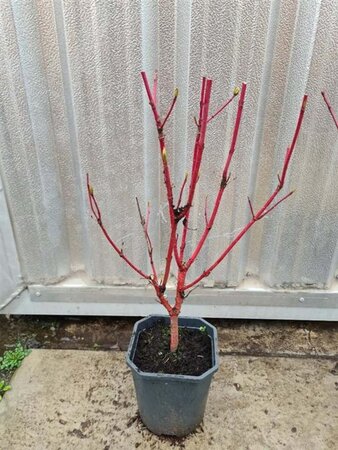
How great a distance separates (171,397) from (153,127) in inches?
43.7

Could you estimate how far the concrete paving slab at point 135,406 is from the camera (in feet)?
5.27

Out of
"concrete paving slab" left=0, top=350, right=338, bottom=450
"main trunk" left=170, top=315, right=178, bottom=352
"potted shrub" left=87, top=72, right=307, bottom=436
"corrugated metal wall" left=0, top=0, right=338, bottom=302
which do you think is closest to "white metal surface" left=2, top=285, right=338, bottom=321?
"corrugated metal wall" left=0, top=0, right=338, bottom=302

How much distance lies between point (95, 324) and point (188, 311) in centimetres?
57

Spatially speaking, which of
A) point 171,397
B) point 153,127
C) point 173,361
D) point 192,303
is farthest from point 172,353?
point 153,127

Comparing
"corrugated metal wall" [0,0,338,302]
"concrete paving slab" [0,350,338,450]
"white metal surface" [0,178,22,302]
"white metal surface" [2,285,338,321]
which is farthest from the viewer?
"white metal surface" [2,285,338,321]

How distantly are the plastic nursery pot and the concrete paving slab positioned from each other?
79 mm

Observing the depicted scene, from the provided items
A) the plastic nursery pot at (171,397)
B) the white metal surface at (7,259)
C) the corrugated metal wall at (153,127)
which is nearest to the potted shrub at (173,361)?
the plastic nursery pot at (171,397)

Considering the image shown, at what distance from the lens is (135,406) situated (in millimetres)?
1749

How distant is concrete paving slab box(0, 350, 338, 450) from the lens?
1.61 metres

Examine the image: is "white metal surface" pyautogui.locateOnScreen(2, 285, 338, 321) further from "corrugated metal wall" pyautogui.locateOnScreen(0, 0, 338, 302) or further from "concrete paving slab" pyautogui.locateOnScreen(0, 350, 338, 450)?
"concrete paving slab" pyautogui.locateOnScreen(0, 350, 338, 450)

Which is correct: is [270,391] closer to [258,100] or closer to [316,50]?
[258,100]

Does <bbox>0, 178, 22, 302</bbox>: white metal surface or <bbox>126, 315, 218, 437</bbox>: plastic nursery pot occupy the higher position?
<bbox>0, 178, 22, 302</bbox>: white metal surface

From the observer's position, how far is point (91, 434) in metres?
1.63

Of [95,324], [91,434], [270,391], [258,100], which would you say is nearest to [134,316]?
[95,324]
